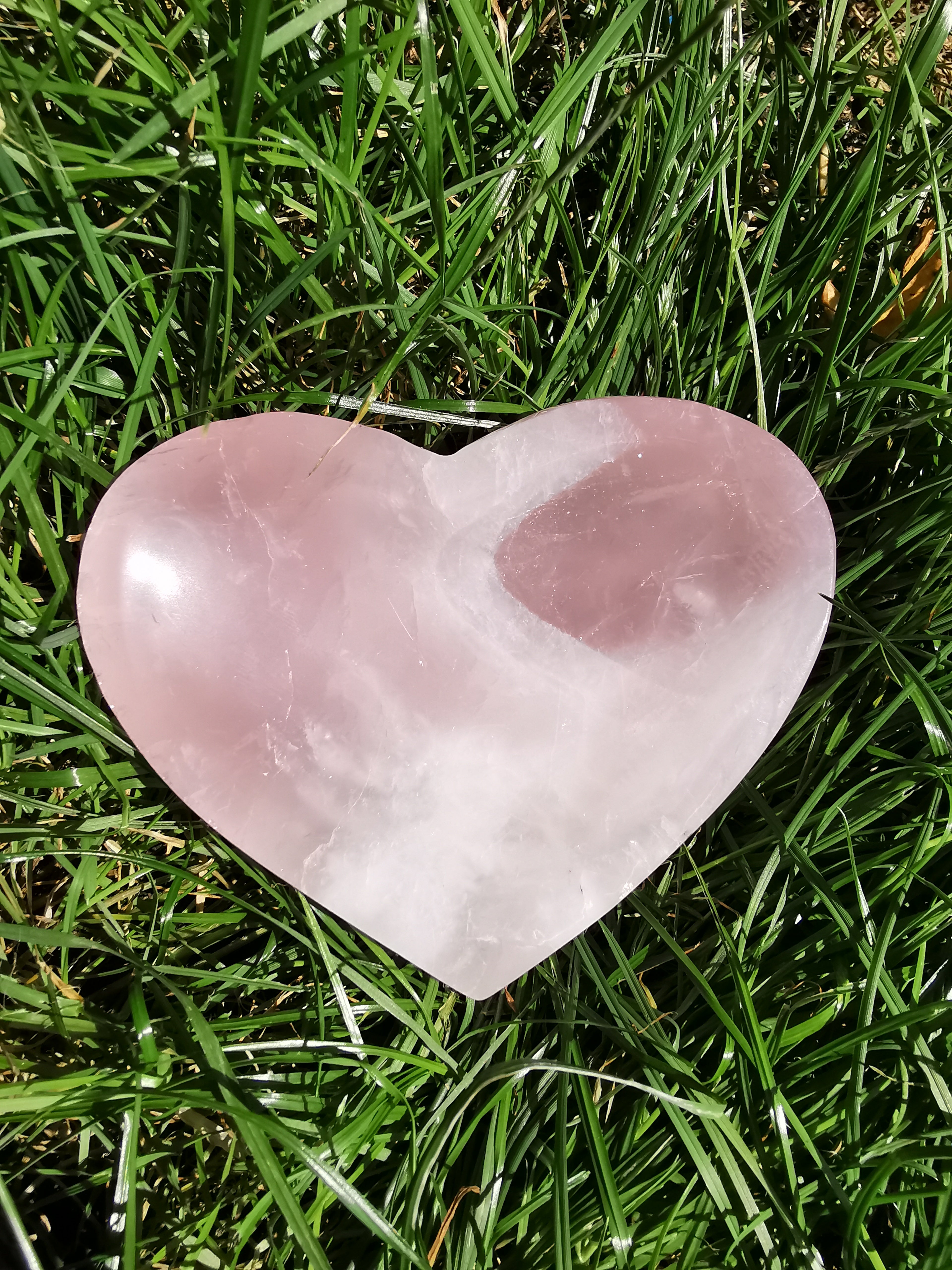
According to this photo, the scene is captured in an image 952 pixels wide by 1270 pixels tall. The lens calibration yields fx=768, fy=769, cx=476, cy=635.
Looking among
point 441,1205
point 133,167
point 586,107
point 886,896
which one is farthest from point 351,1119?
point 586,107

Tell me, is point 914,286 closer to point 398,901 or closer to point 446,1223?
point 398,901

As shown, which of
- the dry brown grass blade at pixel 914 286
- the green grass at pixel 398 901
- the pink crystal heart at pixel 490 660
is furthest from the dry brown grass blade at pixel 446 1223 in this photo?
the dry brown grass blade at pixel 914 286

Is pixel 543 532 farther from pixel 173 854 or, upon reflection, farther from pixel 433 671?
pixel 173 854

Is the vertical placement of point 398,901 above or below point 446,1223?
above

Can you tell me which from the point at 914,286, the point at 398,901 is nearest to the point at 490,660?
the point at 398,901

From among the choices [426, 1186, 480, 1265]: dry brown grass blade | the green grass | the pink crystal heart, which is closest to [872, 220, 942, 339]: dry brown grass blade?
the green grass

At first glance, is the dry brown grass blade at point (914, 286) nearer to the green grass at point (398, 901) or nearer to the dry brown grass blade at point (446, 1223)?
the green grass at point (398, 901)
